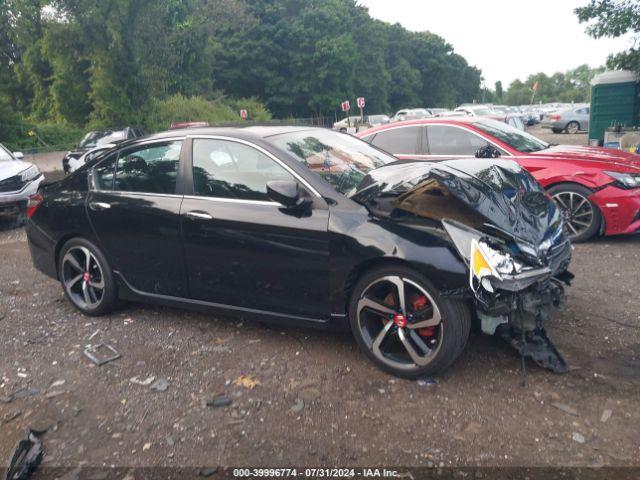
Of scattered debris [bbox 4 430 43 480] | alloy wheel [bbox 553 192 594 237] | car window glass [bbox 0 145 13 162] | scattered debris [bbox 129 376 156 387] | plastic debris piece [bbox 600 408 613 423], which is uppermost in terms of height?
car window glass [bbox 0 145 13 162]

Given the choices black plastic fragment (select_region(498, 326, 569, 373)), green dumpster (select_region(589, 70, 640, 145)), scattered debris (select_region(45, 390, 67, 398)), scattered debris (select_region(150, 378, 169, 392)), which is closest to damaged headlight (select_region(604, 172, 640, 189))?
black plastic fragment (select_region(498, 326, 569, 373))

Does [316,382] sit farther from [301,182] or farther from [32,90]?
[32,90]

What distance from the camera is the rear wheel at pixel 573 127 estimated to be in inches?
1192

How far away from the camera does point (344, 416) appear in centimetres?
321

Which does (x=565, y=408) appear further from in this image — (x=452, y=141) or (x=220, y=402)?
(x=452, y=141)

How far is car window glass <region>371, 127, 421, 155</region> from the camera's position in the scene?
7.90m

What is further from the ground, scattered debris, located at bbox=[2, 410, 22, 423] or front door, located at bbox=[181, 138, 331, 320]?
front door, located at bbox=[181, 138, 331, 320]

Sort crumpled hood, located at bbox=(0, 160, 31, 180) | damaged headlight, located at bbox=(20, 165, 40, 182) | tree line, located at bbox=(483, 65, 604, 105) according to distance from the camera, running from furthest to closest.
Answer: tree line, located at bbox=(483, 65, 604, 105), damaged headlight, located at bbox=(20, 165, 40, 182), crumpled hood, located at bbox=(0, 160, 31, 180)

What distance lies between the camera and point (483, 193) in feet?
12.1

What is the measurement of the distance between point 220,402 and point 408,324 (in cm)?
127

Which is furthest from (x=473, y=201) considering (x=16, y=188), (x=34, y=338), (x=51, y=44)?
(x=51, y=44)

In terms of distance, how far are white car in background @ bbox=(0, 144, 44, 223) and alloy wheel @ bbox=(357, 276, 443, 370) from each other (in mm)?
7726

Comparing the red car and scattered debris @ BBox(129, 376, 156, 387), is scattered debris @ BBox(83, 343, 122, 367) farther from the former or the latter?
the red car

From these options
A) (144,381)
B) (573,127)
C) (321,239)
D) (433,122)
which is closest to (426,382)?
(321,239)
